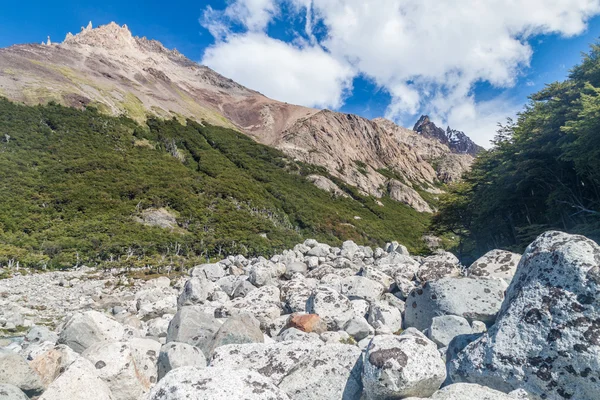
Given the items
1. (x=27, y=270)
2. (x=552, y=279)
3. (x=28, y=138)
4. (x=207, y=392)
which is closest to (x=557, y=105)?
(x=552, y=279)

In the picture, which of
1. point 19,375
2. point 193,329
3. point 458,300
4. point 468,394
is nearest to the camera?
point 468,394

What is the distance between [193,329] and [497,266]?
8114mm

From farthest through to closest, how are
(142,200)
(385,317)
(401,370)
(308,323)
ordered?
(142,200), (385,317), (308,323), (401,370)

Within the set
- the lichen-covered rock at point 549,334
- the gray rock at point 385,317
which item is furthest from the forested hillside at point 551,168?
Answer: the lichen-covered rock at point 549,334

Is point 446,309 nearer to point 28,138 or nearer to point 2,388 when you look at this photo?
point 2,388

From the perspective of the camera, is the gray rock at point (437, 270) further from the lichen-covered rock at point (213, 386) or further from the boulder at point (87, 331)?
the boulder at point (87, 331)

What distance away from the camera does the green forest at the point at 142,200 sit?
45875mm

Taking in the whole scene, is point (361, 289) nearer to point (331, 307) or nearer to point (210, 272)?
point (331, 307)

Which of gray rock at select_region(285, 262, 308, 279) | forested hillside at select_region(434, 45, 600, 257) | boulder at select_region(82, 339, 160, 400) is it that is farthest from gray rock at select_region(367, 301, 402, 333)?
forested hillside at select_region(434, 45, 600, 257)

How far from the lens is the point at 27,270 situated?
32844mm

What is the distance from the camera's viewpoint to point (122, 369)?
5395 mm

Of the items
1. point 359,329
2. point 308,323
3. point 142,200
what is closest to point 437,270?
point 359,329

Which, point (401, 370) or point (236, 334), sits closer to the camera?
point (401, 370)

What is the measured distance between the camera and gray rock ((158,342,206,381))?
5781 millimetres
